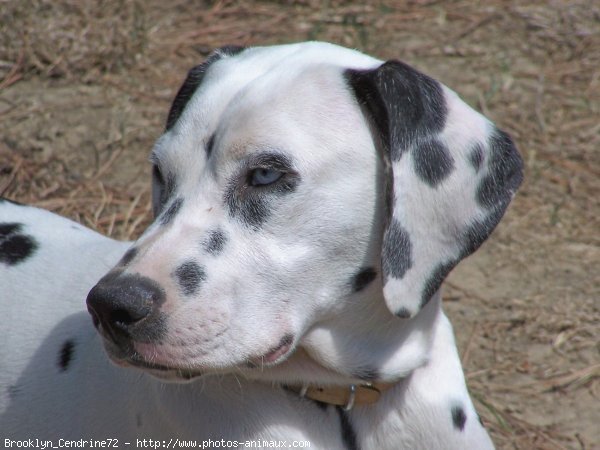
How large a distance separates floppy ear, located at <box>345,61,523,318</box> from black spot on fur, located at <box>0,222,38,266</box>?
Result: 5.27ft

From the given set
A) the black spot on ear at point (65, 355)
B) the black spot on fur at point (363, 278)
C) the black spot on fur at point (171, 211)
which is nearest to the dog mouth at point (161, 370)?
the black spot on fur at point (171, 211)

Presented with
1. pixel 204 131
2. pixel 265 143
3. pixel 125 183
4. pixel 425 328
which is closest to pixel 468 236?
pixel 425 328

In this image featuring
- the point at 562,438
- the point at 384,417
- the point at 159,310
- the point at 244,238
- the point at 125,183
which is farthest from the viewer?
the point at 125,183

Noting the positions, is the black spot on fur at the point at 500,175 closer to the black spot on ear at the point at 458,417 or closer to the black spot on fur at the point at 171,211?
the black spot on ear at the point at 458,417

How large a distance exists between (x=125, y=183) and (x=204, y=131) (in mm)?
3020

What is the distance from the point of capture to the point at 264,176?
2.79 m

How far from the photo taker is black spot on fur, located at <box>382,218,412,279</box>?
2.77 meters

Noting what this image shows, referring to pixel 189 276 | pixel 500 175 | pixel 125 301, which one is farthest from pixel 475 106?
pixel 125 301

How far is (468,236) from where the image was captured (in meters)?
2.84

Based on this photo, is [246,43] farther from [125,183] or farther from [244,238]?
[244,238]

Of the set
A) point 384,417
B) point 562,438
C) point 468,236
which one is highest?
point 468,236

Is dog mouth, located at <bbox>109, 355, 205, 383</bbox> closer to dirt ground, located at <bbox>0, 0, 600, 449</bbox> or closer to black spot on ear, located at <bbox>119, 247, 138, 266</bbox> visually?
black spot on ear, located at <bbox>119, 247, 138, 266</bbox>

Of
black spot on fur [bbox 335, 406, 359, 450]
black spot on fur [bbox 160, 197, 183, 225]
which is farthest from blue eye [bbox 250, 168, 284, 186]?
black spot on fur [bbox 335, 406, 359, 450]

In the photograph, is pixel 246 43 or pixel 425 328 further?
pixel 246 43
